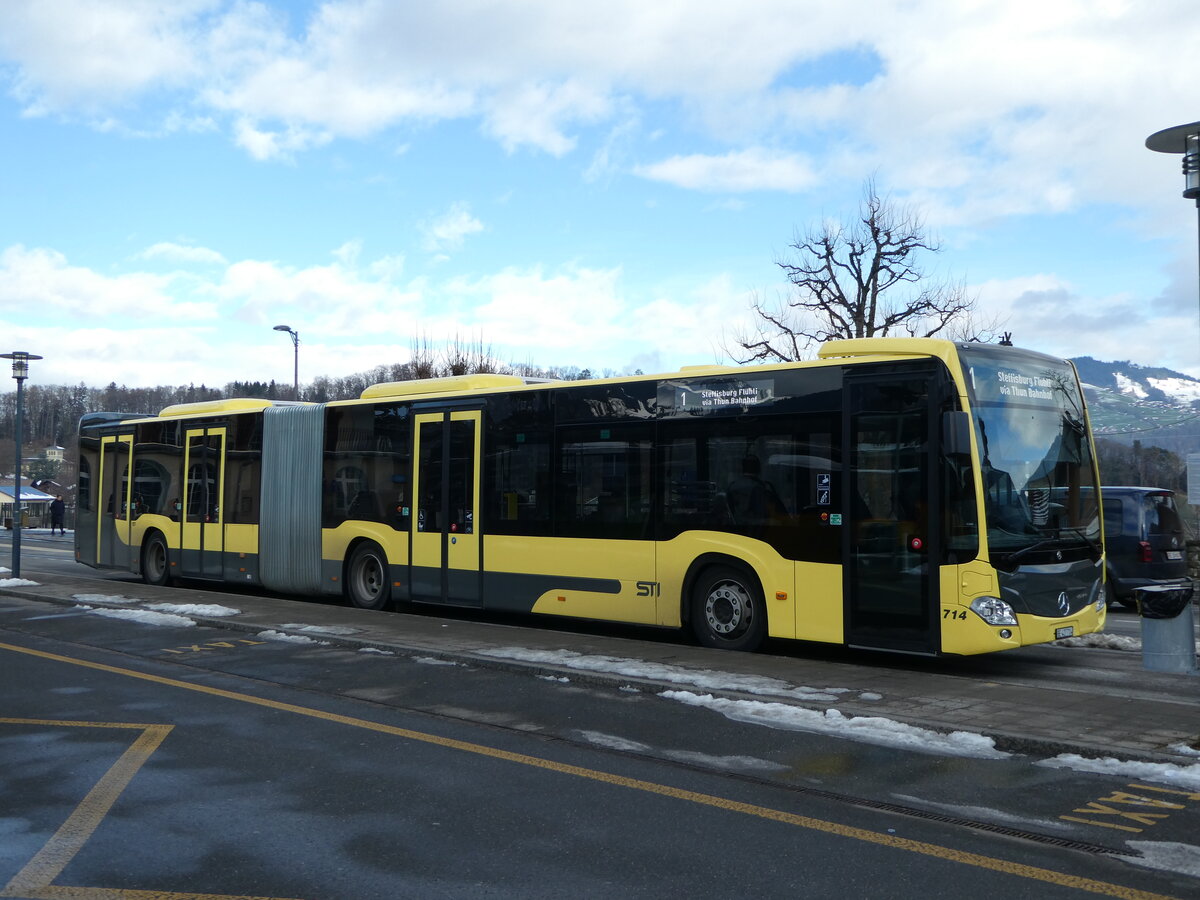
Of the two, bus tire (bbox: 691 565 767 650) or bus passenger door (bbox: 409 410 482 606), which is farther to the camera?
bus passenger door (bbox: 409 410 482 606)

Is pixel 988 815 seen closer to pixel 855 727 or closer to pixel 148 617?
pixel 855 727

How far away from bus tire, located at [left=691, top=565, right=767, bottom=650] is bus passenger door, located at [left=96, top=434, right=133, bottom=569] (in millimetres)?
12744

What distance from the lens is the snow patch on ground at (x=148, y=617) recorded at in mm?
13919

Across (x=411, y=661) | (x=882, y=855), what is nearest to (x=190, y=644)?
(x=411, y=661)

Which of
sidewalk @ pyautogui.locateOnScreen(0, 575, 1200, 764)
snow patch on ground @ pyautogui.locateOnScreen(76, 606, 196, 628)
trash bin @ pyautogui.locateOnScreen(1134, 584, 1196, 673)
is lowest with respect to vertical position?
sidewalk @ pyautogui.locateOnScreen(0, 575, 1200, 764)

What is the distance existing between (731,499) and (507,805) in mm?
6015

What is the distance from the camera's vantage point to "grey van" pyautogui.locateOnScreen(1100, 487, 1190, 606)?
54.2 feet

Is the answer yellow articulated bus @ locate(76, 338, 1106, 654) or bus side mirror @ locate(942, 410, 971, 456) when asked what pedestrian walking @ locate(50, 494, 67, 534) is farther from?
bus side mirror @ locate(942, 410, 971, 456)

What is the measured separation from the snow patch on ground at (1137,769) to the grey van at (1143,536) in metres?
10.6

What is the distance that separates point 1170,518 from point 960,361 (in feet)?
28.1

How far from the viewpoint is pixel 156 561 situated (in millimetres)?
19953

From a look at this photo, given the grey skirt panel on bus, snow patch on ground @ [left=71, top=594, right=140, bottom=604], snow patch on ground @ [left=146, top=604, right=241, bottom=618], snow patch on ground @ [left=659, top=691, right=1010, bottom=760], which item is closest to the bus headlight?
snow patch on ground @ [left=659, top=691, right=1010, bottom=760]

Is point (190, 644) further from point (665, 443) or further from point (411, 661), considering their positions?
point (665, 443)

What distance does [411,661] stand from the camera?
426 inches
